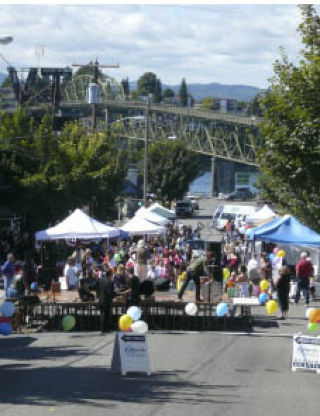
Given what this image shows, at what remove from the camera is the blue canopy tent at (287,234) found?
1066 inches

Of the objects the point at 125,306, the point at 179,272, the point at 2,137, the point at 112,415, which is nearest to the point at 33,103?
the point at 2,137

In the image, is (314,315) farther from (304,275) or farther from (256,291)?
(256,291)

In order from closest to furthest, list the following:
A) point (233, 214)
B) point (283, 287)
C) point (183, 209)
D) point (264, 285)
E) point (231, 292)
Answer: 1. point (283, 287)
2. point (231, 292)
3. point (264, 285)
4. point (233, 214)
5. point (183, 209)

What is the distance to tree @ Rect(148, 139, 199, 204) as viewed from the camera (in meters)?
78.8

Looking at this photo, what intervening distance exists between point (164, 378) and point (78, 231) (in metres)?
12.4

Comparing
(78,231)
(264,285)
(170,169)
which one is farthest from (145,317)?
(170,169)

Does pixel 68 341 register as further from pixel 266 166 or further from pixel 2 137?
pixel 2 137

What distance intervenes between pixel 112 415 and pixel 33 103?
10668 centimetres

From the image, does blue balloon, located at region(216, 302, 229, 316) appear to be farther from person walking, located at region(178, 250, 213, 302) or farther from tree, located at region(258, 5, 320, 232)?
tree, located at region(258, 5, 320, 232)

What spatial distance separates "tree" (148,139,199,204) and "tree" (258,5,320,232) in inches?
2187

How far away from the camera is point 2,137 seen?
39.3m

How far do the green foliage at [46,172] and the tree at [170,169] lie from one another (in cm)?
3786

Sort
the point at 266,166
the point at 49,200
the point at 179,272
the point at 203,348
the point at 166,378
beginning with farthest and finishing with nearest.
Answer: the point at 49,200
the point at 179,272
the point at 266,166
the point at 203,348
the point at 166,378

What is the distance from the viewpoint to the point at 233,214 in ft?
196
